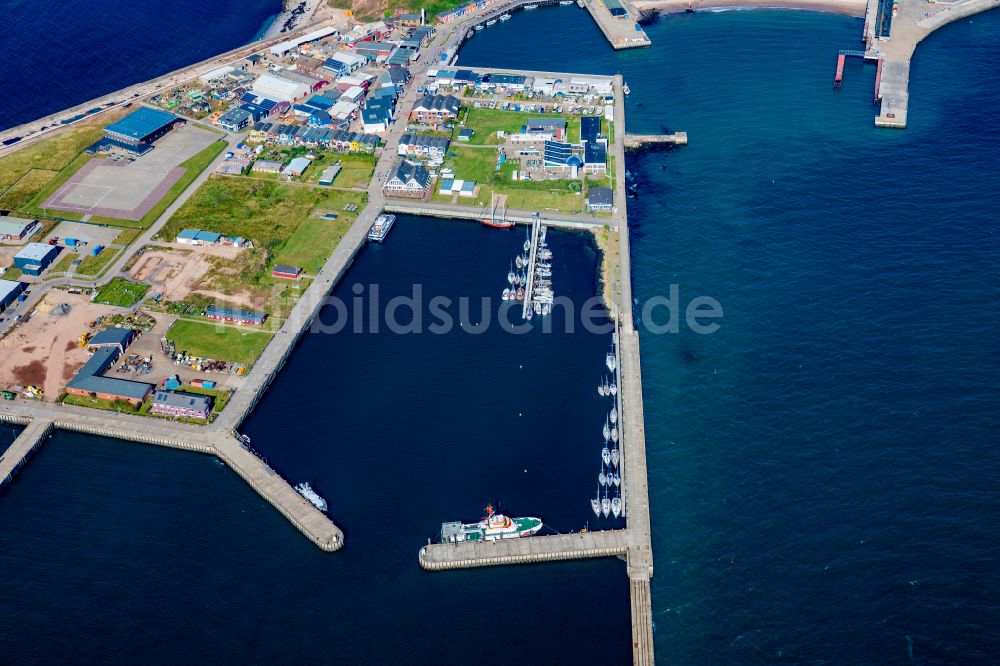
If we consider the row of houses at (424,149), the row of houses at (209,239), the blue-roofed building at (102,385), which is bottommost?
the blue-roofed building at (102,385)

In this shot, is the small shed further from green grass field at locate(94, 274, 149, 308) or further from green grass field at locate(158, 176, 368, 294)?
green grass field at locate(94, 274, 149, 308)

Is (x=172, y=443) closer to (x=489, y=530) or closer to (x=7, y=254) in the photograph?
(x=489, y=530)

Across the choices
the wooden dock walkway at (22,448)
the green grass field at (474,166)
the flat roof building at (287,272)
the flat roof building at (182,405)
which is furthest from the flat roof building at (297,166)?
the wooden dock walkway at (22,448)

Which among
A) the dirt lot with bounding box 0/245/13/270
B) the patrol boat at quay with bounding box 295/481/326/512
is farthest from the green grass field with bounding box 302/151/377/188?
the patrol boat at quay with bounding box 295/481/326/512

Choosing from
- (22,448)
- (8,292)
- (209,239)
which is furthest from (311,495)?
(8,292)

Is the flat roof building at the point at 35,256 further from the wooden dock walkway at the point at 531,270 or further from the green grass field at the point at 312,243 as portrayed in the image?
the wooden dock walkway at the point at 531,270
